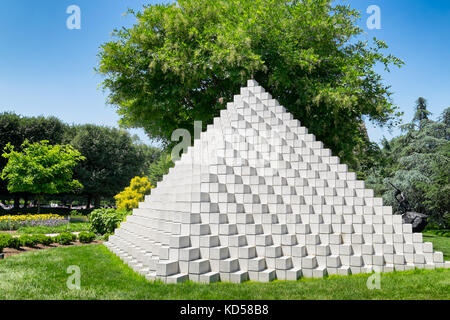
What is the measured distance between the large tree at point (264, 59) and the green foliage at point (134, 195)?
15891 millimetres

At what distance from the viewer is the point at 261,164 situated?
10.2 metres

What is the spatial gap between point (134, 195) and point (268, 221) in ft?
89.2

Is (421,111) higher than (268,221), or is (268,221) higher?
(421,111)

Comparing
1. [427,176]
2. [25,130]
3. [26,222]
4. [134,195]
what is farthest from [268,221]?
[25,130]

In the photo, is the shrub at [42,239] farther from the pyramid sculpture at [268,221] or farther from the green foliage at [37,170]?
the green foliage at [37,170]

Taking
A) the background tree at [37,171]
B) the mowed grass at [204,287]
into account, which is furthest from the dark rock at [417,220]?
the background tree at [37,171]

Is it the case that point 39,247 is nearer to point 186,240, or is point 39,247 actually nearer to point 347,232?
point 186,240

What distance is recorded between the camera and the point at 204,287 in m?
6.73

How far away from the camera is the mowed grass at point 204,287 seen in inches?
244

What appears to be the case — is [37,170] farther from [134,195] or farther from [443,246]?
[443,246]

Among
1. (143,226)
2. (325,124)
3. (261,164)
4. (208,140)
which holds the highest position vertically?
(325,124)

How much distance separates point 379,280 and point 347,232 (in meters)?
1.71
